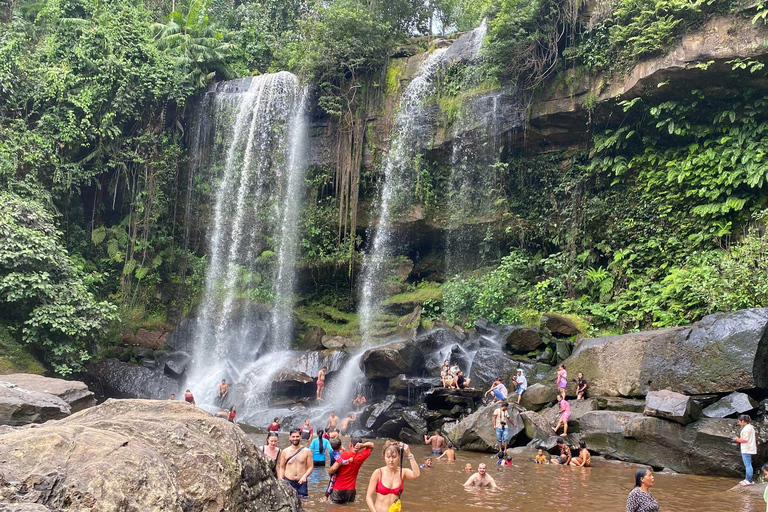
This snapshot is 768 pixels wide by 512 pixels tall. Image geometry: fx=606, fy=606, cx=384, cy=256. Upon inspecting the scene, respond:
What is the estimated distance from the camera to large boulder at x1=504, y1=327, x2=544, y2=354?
16.3 m

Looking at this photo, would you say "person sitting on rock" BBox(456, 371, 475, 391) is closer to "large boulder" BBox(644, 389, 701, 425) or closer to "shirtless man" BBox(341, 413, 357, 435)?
"shirtless man" BBox(341, 413, 357, 435)

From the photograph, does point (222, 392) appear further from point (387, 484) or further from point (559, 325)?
point (387, 484)

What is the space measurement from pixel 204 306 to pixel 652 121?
56.2 ft

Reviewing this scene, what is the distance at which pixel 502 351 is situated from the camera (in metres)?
16.4

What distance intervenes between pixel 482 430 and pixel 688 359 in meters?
4.44

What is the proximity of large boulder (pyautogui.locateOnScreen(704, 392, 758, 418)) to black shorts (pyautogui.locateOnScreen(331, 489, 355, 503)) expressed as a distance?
759cm

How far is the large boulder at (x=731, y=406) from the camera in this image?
11.1 m

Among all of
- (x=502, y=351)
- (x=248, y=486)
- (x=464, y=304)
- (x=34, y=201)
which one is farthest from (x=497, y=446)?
(x=34, y=201)

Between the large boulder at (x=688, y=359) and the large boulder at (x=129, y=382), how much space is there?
1253 cm

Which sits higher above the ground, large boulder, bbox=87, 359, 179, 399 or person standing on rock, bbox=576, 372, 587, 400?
person standing on rock, bbox=576, 372, 587, 400

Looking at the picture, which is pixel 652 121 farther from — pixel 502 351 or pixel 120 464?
pixel 120 464

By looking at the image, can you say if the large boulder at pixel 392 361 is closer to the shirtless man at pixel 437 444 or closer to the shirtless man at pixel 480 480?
the shirtless man at pixel 437 444

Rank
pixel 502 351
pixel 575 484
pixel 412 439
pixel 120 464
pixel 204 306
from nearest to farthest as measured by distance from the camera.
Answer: pixel 120 464, pixel 575 484, pixel 412 439, pixel 502 351, pixel 204 306

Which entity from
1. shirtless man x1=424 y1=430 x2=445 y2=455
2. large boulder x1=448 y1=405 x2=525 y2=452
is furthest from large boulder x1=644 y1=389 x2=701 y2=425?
shirtless man x1=424 y1=430 x2=445 y2=455
